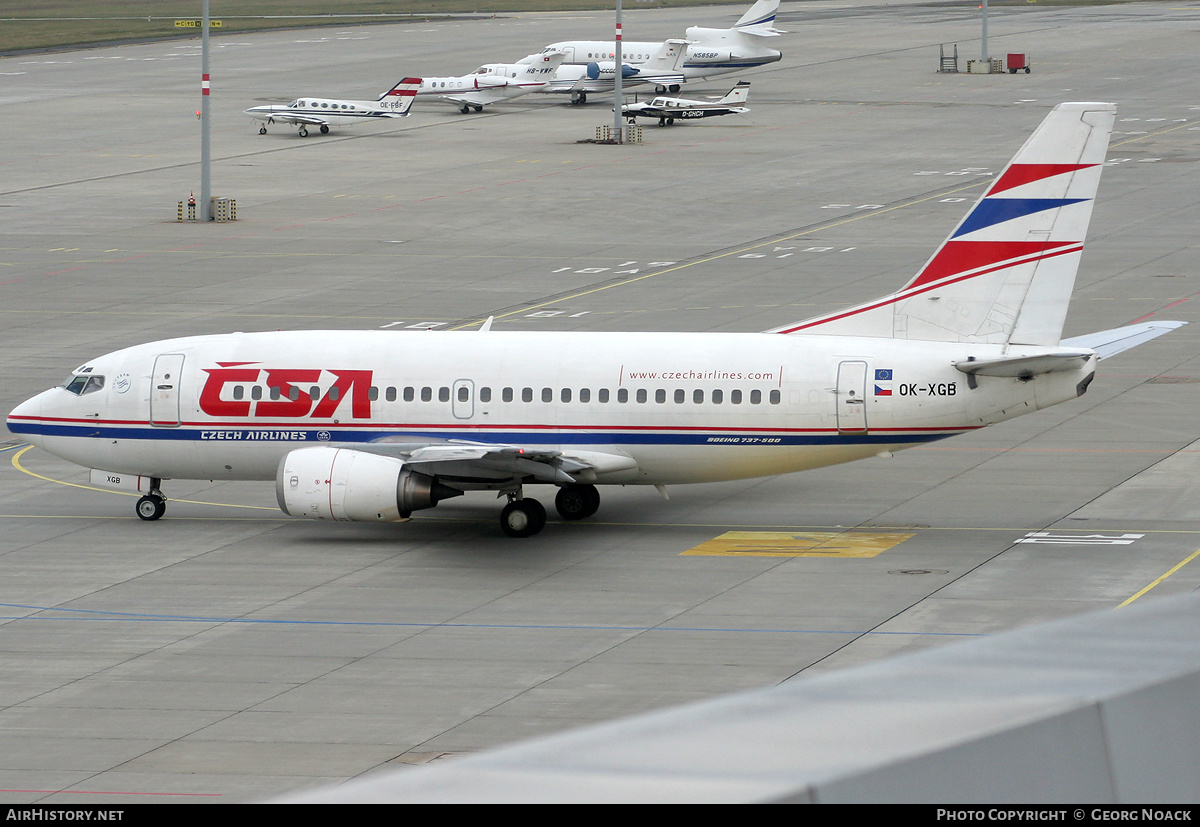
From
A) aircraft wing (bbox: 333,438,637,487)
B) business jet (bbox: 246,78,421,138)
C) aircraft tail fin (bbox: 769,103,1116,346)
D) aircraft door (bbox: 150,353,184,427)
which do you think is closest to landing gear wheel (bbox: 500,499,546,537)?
aircraft wing (bbox: 333,438,637,487)

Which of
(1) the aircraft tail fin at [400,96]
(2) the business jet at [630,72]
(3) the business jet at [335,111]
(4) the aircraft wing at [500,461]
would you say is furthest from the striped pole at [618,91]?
(4) the aircraft wing at [500,461]

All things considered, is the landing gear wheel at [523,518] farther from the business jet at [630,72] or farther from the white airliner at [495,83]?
the business jet at [630,72]

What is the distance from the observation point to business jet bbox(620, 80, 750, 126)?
10994 cm

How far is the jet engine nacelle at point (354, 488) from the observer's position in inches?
1289

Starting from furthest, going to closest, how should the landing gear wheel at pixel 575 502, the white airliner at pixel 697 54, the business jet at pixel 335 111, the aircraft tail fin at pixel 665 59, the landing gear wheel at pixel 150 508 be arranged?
the white airliner at pixel 697 54, the aircraft tail fin at pixel 665 59, the business jet at pixel 335 111, the landing gear wheel at pixel 150 508, the landing gear wheel at pixel 575 502

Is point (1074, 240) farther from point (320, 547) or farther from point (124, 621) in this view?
point (124, 621)

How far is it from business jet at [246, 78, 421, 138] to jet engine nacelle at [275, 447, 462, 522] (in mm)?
78114

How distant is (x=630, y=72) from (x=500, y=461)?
309 feet

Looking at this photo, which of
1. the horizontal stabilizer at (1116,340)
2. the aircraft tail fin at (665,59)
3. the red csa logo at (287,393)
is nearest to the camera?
the horizontal stabilizer at (1116,340)

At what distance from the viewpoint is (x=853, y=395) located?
3275 centimetres

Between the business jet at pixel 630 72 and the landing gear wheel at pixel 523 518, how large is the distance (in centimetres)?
9199

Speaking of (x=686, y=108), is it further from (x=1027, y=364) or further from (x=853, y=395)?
(x=1027, y=364)

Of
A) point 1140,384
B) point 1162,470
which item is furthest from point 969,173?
point 1162,470

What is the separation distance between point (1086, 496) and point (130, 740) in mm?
22283
